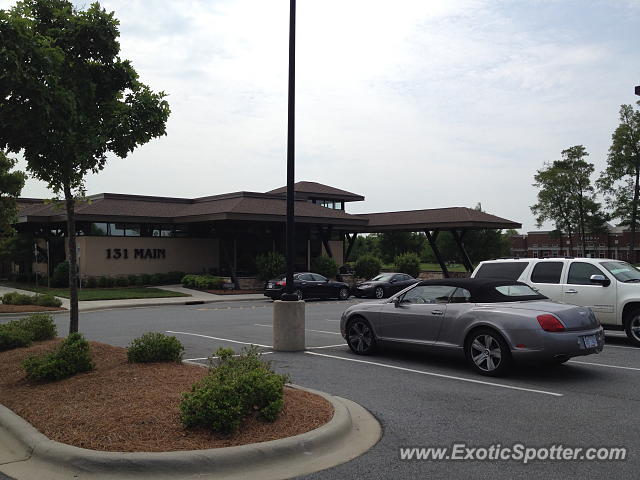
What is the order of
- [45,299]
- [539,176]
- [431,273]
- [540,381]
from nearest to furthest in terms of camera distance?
[540,381], [45,299], [431,273], [539,176]

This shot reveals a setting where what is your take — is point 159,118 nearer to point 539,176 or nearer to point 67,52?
point 67,52

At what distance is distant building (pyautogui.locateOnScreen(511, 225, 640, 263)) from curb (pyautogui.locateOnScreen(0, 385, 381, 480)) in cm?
8264

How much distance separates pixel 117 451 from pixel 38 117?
4.47 meters

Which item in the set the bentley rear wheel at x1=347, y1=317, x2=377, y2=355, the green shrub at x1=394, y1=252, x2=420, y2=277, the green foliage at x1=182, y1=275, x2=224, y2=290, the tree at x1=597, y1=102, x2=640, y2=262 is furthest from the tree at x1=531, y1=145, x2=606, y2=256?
the bentley rear wheel at x1=347, y1=317, x2=377, y2=355

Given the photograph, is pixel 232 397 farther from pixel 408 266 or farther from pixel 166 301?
pixel 408 266

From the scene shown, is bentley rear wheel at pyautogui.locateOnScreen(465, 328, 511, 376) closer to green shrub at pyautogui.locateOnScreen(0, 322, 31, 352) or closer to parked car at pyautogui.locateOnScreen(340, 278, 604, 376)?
parked car at pyautogui.locateOnScreen(340, 278, 604, 376)

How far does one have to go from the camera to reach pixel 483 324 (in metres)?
8.91

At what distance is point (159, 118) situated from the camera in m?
9.33

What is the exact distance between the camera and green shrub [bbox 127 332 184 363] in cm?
859

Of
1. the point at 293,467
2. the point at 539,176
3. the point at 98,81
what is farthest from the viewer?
the point at 539,176

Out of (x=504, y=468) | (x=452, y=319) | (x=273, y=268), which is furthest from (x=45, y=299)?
(x=504, y=468)

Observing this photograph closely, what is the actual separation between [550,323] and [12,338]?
27.8ft

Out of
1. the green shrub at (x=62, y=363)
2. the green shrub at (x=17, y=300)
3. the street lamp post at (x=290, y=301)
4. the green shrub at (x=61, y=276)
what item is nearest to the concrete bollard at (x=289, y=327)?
the street lamp post at (x=290, y=301)

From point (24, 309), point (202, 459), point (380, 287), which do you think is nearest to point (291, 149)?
point (202, 459)
